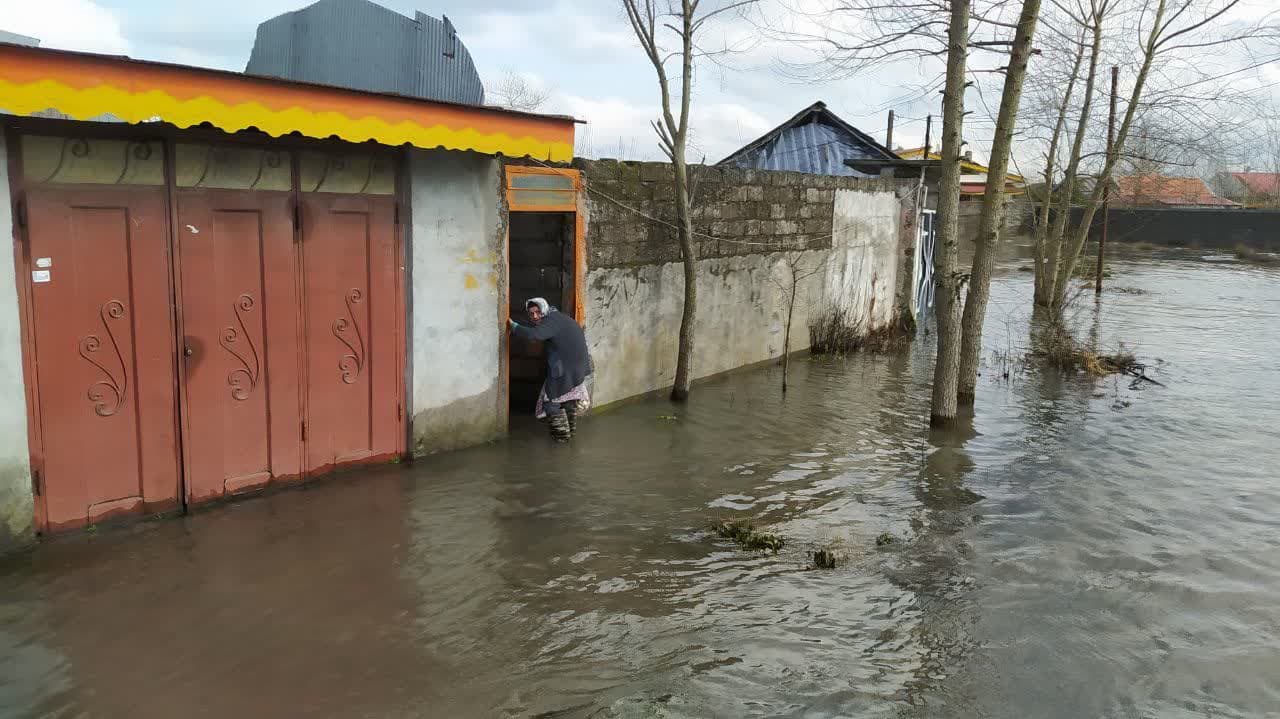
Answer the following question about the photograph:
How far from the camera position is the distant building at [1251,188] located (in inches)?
1967

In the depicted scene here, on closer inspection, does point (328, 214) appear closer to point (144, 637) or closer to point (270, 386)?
point (270, 386)

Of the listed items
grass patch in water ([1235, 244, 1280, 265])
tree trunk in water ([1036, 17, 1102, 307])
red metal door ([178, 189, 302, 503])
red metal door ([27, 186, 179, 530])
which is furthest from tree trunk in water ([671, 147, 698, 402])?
grass patch in water ([1235, 244, 1280, 265])

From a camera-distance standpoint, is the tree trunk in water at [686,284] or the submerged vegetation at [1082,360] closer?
the tree trunk in water at [686,284]

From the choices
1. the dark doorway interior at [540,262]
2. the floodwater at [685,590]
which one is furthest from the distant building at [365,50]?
the floodwater at [685,590]

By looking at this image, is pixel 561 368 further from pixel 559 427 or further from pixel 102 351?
pixel 102 351

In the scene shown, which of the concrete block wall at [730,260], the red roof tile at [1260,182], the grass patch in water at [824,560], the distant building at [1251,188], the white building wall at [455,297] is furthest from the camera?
the red roof tile at [1260,182]

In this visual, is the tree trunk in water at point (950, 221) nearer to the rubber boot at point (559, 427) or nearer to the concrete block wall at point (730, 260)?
the concrete block wall at point (730, 260)

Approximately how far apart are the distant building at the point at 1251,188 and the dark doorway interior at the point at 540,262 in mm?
47043

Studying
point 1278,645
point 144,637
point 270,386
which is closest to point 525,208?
point 270,386

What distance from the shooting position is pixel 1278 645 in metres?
5.14

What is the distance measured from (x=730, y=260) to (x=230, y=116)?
7295 millimetres

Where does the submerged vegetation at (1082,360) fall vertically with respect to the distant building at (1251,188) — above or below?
below

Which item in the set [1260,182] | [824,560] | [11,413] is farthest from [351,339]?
[1260,182]

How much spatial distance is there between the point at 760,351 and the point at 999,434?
149 inches
